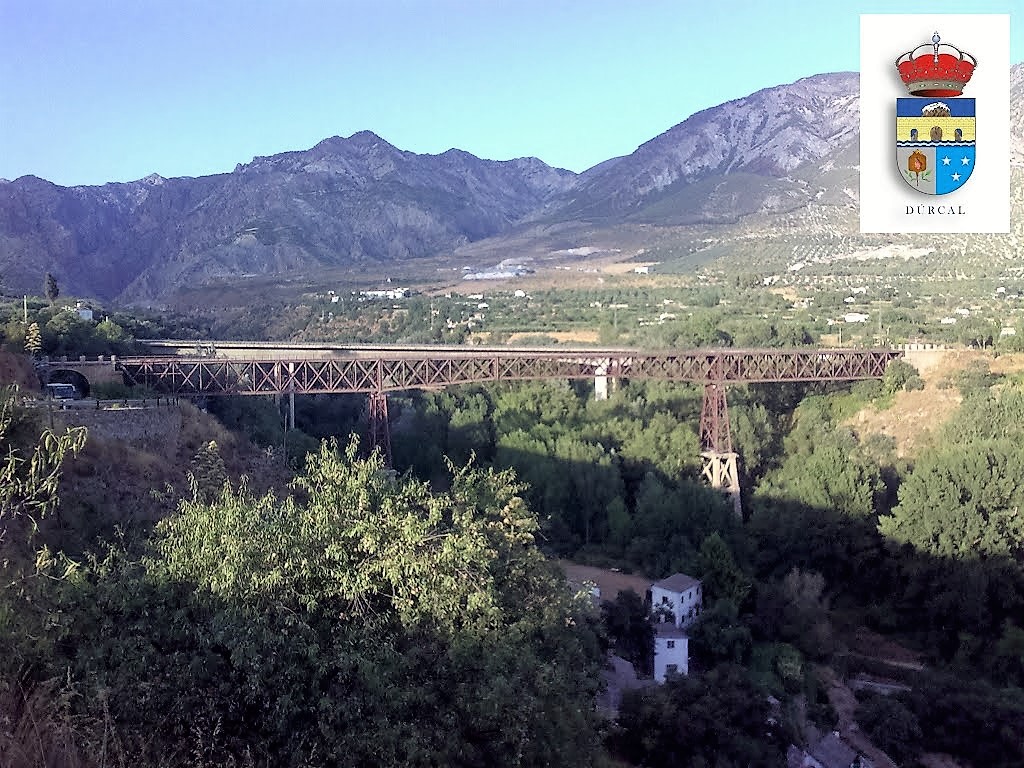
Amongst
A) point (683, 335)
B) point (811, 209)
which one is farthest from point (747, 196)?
point (683, 335)

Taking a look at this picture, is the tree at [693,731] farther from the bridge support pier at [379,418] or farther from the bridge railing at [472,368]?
the bridge railing at [472,368]

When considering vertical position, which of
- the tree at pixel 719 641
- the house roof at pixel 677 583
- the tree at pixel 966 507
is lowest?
the tree at pixel 719 641

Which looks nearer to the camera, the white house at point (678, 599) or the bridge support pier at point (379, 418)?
the white house at point (678, 599)

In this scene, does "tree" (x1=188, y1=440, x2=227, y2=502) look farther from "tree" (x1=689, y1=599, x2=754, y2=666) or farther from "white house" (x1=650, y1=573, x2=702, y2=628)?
"tree" (x1=689, y1=599, x2=754, y2=666)

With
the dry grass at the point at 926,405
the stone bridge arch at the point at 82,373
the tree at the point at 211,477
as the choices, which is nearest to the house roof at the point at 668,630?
the tree at the point at 211,477

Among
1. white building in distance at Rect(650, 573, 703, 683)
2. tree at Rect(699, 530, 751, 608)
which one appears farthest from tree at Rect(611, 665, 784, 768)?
tree at Rect(699, 530, 751, 608)

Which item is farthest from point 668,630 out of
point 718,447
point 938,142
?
point 938,142
